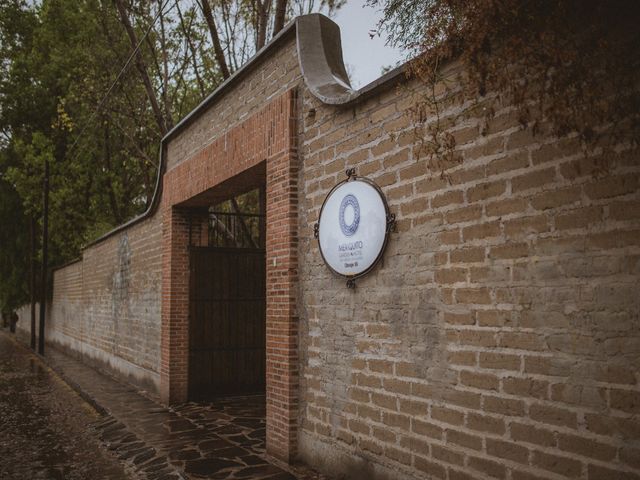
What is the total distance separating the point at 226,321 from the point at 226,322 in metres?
0.02

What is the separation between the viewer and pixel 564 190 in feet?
10.00

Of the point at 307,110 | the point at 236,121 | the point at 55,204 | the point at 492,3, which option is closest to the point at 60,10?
the point at 55,204

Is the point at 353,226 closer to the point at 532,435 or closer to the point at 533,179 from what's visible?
the point at 533,179

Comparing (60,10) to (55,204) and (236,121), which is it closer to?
(55,204)

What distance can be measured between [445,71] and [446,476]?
8.75 feet

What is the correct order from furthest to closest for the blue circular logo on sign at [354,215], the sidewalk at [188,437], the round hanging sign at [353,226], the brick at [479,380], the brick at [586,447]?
the sidewalk at [188,437] → the blue circular logo on sign at [354,215] → the round hanging sign at [353,226] → the brick at [479,380] → the brick at [586,447]

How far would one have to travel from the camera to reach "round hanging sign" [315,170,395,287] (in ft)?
14.5

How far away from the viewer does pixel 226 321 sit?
371 inches

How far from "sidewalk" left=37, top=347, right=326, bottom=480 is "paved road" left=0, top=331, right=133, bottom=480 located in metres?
0.22

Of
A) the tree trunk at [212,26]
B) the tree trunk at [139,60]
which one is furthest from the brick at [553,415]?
the tree trunk at [139,60]

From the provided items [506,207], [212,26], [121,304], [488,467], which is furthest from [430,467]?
[212,26]

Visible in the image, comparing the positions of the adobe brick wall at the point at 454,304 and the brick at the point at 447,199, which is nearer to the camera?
the adobe brick wall at the point at 454,304

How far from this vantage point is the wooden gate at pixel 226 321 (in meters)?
9.10

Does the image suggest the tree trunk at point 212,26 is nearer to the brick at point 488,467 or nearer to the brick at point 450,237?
the brick at point 450,237
